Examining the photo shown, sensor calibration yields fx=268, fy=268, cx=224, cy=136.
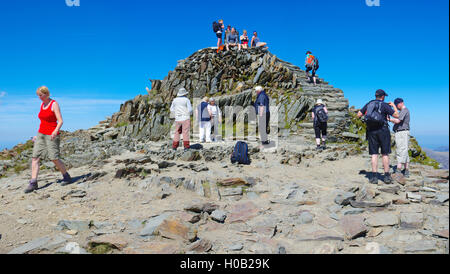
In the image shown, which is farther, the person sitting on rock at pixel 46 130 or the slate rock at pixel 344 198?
the person sitting on rock at pixel 46 130

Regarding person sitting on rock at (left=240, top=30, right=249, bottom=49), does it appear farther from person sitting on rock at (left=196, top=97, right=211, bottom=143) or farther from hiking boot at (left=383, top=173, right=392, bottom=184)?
hiking boot at (left=383, top=173, right=392, bottom=184)

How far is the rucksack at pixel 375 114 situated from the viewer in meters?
8.47

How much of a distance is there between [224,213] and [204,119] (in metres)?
11.5

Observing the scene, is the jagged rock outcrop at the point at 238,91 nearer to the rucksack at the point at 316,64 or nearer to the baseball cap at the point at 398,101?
the rucksack at the point at 316,64

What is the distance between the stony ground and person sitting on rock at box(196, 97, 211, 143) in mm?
7193

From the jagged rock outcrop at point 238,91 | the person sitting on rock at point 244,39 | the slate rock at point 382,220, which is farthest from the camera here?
the person sitting on rock at point 244,39

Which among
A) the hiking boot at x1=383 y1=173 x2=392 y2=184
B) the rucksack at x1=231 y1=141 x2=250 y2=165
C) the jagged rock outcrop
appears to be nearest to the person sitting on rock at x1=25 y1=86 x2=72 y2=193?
the rucksack at x1=231 y1=141 x2=250 y2=165

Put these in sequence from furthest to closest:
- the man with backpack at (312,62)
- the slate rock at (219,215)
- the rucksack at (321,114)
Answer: the man with backpack at (312,62), the rucksack at (321,114), the slate rock at (219,215)

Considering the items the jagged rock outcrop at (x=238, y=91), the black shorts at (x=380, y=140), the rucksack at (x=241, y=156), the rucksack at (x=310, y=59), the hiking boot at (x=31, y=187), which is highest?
the rucksack at (x=310, y=59)

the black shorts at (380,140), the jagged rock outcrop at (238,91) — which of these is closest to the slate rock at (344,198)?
the black shorts at (380,140)

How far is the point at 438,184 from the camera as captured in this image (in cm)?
821

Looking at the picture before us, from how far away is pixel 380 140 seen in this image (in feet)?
28.4

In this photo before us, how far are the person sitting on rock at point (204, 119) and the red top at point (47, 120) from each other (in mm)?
9819
